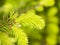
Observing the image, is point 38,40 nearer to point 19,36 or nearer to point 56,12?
point 56,12

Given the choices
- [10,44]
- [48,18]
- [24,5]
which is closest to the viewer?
[10,44]

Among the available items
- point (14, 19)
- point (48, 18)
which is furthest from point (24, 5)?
point (14, 19)

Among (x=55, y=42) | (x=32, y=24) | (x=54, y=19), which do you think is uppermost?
(x=32, y=24)

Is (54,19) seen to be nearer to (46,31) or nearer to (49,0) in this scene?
(46,31)

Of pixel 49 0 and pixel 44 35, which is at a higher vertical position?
pixel 49 0

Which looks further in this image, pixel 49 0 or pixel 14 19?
pixel 49 0

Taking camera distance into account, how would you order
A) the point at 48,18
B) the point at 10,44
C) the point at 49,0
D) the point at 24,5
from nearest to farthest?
the point at 10,44, the point at 49,0, the point at 24,5, the point at 48,18

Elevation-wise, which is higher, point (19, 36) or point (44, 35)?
point (19, 36)

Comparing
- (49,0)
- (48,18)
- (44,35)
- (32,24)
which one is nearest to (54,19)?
(48,18)

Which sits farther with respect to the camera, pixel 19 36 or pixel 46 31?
pixel 46 31
